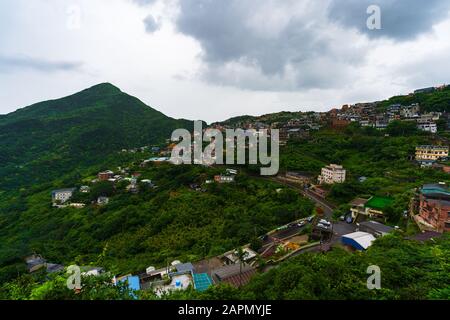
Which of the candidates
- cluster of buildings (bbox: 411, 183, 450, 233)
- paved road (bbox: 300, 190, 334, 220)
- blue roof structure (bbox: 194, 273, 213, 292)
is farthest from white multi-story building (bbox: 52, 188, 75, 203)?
cluster of buildings (bbox: 411, 183, 450, 233)

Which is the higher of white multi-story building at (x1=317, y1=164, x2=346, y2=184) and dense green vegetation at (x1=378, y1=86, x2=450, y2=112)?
dense green vegetation at (x1=378, y1=86, x2=450, y2=112)

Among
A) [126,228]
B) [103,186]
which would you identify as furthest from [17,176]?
[126,228]

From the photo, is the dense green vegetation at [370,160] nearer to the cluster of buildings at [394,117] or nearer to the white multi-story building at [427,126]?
the white multi-story building at [427,126]

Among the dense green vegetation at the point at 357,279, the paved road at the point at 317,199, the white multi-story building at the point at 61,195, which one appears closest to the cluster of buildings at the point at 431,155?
the paved road at the point at 317,199

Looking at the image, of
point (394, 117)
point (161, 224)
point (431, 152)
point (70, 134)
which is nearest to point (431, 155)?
point (431, 152)

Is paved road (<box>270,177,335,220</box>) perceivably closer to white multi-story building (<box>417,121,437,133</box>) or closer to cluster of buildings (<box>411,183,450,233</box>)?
cluster of buildings (<box>411,183,450,233</box>)

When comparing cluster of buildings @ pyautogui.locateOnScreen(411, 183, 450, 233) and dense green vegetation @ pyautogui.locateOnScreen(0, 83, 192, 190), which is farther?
dense green vegetation @ pyautogui.locateOnScreen(0, 83, 192, 190)

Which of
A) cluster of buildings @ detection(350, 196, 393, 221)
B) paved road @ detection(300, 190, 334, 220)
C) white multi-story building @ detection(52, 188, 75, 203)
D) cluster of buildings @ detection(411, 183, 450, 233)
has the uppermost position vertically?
cluster of buildings @ detection(411, 183, 450, 233)

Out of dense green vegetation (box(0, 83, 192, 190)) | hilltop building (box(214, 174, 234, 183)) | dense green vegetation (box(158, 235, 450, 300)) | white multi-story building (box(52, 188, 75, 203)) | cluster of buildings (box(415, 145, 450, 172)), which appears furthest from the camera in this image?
dense green vegetation (box(0, 83, 192, 190))
